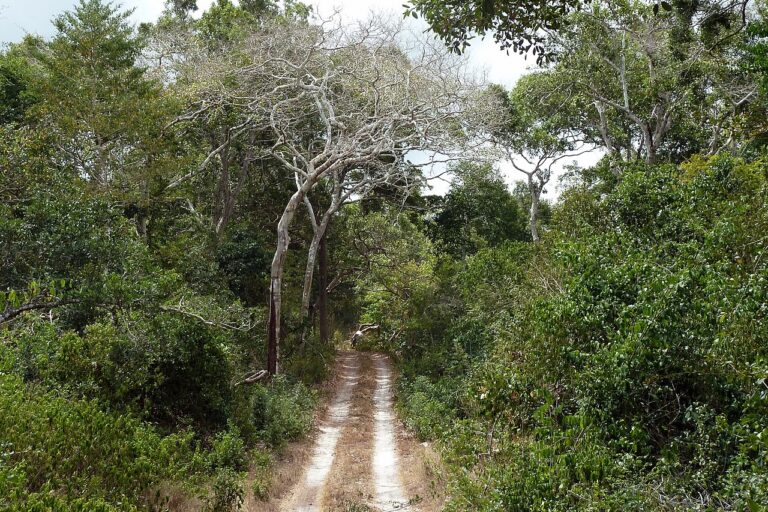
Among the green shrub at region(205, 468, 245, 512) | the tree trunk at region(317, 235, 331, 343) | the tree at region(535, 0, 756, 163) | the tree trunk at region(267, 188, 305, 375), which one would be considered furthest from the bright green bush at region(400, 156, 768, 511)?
the tree trunk at region(317, 235, 331, 343)

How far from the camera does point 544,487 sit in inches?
252

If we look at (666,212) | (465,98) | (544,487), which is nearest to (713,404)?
(544,487)

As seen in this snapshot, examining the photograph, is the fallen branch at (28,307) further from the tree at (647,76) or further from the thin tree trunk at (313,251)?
the thin tree trunk at (313,251)

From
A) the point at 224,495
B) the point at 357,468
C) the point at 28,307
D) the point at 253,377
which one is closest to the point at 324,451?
the point at 357,468

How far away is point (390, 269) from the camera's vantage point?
2831 cm

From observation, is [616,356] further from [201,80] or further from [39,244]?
[201,80]

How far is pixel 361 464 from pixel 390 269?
15394 mm

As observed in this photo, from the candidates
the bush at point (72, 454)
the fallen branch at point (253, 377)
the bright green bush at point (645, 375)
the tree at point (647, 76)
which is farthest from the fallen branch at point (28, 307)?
the tree at point (647, 76)

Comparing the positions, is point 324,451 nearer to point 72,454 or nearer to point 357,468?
point 357,468

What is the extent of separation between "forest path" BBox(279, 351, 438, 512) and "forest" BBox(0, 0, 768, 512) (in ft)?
0.45

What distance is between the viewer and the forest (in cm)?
675

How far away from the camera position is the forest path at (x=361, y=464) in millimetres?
10859

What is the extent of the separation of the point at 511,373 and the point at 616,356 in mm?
2012

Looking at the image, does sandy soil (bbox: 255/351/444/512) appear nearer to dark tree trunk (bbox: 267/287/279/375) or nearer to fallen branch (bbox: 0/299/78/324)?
dark tree trunk (bbox: 267/287/279/375)
